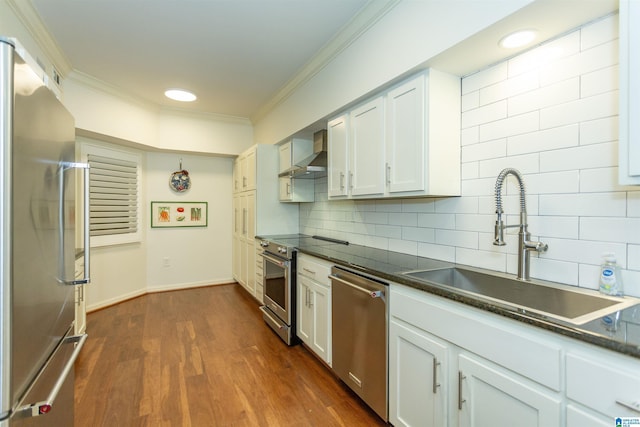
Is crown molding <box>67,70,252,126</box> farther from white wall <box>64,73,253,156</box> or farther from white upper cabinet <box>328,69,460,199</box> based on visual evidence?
white upper cabinet <box>328,69,460,199</box>

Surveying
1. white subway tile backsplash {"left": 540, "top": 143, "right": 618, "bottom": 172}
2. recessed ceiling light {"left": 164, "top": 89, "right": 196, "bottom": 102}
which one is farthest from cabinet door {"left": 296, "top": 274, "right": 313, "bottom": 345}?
recessed ceiling light {"left": 164, "top": 89, "right": 196, "bottom": 102}

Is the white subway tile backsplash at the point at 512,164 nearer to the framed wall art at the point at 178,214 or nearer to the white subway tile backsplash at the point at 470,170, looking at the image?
the white subway tile backsplash at the point at 470,170

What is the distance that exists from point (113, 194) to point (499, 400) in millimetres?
4458

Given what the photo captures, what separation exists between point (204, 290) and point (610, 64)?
4.88 metres

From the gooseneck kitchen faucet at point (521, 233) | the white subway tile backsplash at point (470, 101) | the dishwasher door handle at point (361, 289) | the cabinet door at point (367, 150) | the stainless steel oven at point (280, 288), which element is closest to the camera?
the gooseneck kitchen faucet at point (521, 233)

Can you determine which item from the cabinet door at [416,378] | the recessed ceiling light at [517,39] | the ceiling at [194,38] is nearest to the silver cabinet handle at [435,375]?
the cabinet door at [416,378]

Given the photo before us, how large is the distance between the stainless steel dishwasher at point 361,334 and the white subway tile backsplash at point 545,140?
102 cm

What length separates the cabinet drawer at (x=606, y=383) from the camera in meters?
0.83

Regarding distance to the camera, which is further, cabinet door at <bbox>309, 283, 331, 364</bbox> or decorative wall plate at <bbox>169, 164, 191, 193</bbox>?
decorative wall plate at <bbox>169, 164, 191, 193</bbox>

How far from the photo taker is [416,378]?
4.97 ft

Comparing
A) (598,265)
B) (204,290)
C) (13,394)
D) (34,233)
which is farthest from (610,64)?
(204,290)

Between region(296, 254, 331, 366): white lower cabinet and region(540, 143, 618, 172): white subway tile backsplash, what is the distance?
1443mm

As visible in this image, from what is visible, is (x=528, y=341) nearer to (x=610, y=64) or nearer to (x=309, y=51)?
(x=610, y=64)

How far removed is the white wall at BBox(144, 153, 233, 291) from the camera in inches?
181
